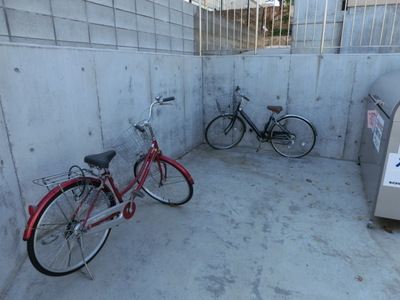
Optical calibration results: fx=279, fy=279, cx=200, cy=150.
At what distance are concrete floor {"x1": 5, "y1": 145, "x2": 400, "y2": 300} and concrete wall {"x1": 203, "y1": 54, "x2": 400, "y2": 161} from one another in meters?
1.00

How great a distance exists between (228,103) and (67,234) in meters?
3.39

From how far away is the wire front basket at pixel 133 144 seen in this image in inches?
106

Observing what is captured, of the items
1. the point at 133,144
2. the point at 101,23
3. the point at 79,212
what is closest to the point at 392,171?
the point at 133,144

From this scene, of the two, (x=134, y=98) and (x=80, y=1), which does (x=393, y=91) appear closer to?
(x=134, y=98)

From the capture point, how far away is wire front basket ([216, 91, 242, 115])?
14.9 ft

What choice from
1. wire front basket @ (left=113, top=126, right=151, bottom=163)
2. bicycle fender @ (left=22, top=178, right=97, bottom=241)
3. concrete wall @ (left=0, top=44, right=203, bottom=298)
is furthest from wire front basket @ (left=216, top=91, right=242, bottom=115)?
bicycle fender @ (left=22, top=178, right=97, bottom=241)

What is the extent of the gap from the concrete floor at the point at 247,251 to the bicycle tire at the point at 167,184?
11cm

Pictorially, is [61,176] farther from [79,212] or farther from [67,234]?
[67,234]

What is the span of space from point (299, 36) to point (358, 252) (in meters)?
4.07

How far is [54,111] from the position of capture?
2277 millimetres

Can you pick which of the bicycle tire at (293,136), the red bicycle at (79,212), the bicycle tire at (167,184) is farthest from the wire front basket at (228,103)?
the red bicycle at (79,212)

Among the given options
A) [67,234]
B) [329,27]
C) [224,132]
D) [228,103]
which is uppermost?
[329,27]

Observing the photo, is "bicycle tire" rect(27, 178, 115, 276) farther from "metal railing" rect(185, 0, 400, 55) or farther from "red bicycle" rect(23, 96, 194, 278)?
"metal railing" rect(185, 0, 400, 55)

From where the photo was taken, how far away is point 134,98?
126 inches
